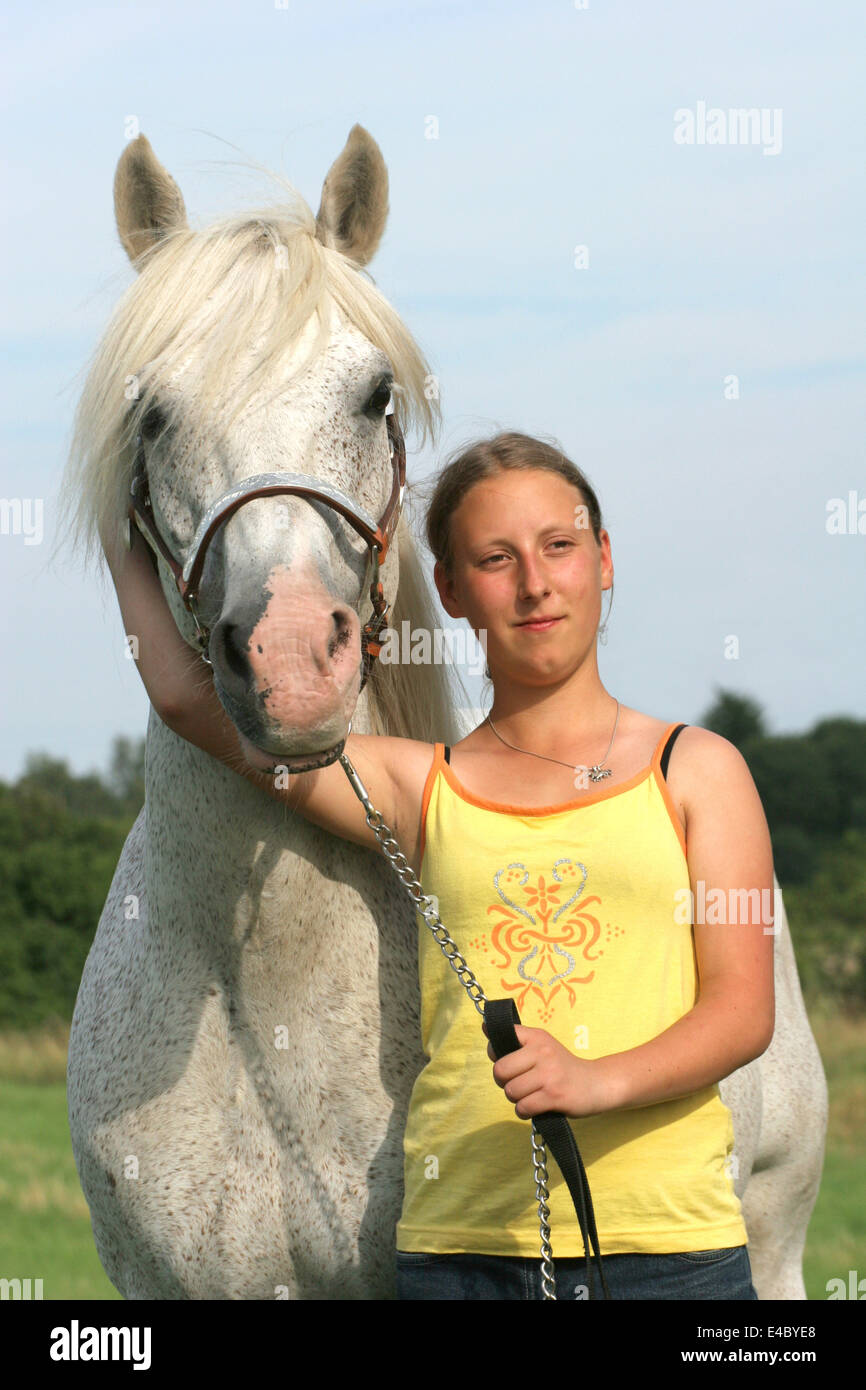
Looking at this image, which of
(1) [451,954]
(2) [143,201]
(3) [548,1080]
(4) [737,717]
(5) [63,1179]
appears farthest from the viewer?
(4) [737,717]

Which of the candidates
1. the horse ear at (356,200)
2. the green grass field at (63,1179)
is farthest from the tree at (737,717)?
the horse ear at (356,200)

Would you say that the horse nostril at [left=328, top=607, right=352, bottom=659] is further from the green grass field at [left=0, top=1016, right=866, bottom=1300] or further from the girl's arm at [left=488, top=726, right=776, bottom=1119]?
the green grass field at [left=0, top=1016, right=866, bottom=1300]

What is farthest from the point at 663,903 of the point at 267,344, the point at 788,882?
the point at 788,882

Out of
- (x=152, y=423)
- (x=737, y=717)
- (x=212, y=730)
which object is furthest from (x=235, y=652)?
(x=737, y=717)

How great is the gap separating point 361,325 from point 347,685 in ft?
2.68

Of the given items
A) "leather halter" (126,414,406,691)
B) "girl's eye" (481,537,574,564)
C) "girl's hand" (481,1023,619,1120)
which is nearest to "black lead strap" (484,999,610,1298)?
"girl's hand" (481,1023,619,1120)

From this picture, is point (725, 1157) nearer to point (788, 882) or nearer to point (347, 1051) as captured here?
point (347, 1051)

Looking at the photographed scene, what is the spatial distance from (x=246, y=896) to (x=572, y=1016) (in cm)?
64

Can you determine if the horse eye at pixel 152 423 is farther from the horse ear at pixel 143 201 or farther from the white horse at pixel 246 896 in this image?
the horse ear at pixel 143 201

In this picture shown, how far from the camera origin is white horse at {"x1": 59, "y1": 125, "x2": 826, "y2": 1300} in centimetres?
220

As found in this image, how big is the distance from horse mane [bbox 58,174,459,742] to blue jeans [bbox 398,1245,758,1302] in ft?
3.36

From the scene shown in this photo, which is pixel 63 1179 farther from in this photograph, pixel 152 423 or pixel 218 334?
pixel 218 334

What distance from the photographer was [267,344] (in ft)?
7.27

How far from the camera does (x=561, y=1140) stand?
1907 millimetres
